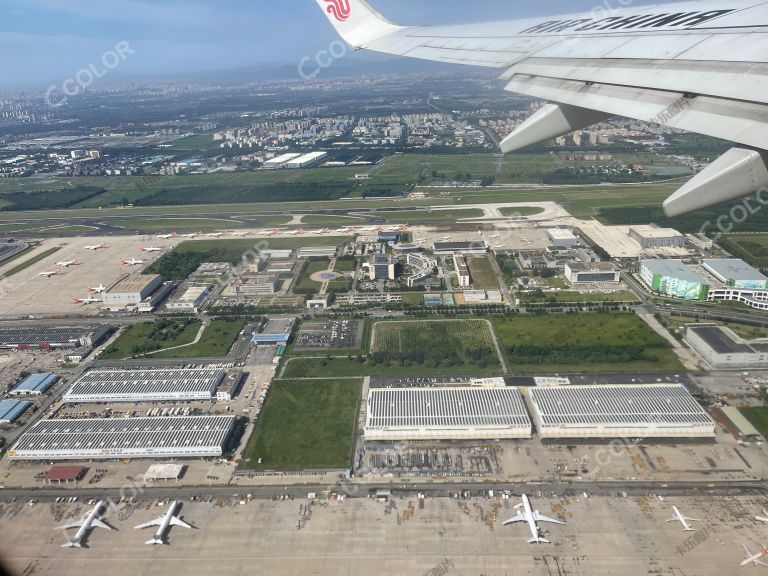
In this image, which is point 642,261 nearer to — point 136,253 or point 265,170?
point 136,253

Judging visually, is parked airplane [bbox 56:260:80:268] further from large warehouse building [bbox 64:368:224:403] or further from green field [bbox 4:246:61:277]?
large warehouse building [bbox 64:368:224:403]

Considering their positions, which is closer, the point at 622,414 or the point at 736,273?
the point at 622,414

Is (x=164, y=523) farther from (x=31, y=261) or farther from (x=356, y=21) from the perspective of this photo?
(x=31, y=261)

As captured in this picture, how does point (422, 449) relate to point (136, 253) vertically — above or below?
below

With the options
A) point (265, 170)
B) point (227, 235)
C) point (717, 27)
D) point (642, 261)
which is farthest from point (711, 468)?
point (265, 170)

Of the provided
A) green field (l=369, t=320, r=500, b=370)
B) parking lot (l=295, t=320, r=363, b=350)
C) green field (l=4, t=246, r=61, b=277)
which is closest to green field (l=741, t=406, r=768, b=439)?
green field (l=369, t=320, r=500, b=370)

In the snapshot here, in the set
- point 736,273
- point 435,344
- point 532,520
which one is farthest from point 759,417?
point 736,273

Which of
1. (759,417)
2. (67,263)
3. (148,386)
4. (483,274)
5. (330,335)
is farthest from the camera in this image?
(67,263)
